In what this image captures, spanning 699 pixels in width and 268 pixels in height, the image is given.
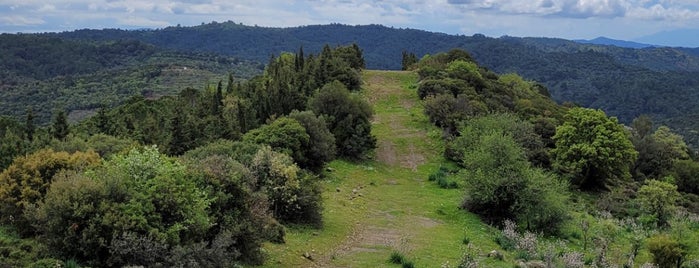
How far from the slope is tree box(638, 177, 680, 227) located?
12.0m

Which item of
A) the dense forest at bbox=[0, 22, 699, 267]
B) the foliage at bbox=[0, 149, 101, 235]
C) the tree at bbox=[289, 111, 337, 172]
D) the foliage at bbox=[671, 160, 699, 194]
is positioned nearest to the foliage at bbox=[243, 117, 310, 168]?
the dense forest at bbox=[0, 22, 699, 267]

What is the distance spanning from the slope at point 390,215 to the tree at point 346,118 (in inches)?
55.2

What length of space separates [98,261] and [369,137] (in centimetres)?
3205

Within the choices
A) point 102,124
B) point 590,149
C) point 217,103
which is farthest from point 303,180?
point 102,124

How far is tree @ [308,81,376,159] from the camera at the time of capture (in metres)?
43.0

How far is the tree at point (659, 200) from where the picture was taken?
36.3 m

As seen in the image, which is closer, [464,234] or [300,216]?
[300,216]

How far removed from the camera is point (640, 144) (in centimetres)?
6531

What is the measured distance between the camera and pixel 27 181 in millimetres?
17438

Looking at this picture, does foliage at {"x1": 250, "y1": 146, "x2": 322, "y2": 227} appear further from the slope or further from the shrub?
the shrub

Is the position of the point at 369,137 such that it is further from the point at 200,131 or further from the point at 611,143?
the point at 611,143

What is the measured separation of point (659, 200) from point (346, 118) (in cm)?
2163

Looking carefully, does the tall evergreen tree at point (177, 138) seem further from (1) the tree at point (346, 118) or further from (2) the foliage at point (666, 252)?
(2) the foliage at point (666, 252)

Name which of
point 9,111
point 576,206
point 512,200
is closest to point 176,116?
point 512,200
